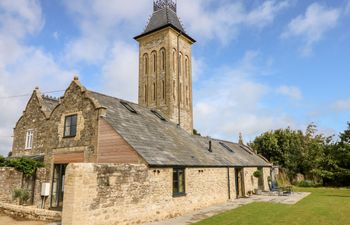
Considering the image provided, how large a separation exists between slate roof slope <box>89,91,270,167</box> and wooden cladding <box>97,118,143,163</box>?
0.25m

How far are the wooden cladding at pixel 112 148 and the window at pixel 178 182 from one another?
8.73 ft

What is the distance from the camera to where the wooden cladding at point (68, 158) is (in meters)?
17.2

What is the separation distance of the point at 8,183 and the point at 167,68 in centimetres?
1817

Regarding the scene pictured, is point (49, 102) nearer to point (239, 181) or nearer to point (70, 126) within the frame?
point (70, 126)

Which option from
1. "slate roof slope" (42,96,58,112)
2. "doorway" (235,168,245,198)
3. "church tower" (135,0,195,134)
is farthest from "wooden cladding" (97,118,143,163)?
"church tower" (135,0,195,134)

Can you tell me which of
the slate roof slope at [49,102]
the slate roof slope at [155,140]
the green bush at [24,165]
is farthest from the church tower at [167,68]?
the green bush at [24,165]

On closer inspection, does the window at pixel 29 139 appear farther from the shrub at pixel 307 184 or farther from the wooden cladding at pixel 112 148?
the shrub at pixel 307 184

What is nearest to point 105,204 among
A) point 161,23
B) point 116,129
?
point 116,129

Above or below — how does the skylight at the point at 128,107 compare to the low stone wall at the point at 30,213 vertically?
above

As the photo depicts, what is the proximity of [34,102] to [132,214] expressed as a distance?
17758mm

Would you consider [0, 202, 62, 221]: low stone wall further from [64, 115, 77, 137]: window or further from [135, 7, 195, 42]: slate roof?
[135, 7, 195, 42]: slate roof

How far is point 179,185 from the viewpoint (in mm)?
15859

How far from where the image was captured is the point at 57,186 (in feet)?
61.4

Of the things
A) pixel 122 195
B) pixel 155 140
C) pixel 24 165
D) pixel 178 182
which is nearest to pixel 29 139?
pixel 24 165
